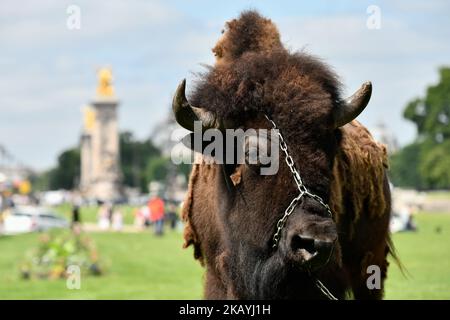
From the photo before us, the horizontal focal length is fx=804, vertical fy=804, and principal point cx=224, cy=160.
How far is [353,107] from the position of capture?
21.5ft

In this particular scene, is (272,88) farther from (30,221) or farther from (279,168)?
(30,221)

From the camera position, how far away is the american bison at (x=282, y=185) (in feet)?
20.1

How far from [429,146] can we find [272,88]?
344 feet

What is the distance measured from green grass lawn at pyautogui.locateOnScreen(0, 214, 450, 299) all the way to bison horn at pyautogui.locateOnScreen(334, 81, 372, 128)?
6.73 metres

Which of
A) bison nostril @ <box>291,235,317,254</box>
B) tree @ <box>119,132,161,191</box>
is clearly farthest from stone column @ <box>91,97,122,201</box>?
bison nostril @ <box>291,235,317,254</box>

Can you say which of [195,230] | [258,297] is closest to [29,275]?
[195,230]

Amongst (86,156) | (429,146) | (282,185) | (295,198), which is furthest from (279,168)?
(86,156)

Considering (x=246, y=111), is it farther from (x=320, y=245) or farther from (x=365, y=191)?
(x=365, y=191)

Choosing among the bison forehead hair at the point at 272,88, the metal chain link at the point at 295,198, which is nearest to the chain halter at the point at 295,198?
the metal chain link at the point at 295,198

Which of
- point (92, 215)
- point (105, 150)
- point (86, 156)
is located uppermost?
point (105, 150)

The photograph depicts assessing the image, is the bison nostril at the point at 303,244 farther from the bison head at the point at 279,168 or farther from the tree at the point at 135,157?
the tree at the point at 135,157

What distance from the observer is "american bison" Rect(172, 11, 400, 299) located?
6129mm
